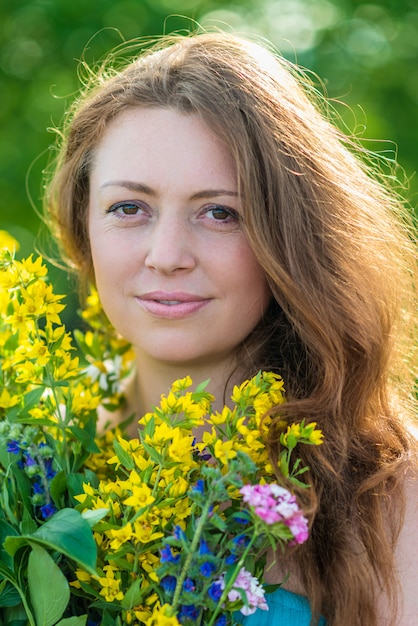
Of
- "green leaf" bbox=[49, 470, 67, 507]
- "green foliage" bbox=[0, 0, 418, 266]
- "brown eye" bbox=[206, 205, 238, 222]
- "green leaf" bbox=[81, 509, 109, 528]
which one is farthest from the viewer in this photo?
"green foliage" bbox=[0, 0, 418, 266]

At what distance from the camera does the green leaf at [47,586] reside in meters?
1.38

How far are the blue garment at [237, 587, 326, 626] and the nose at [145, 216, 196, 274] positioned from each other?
0.65 metres

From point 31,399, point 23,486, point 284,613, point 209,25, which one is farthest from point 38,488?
point 209,25

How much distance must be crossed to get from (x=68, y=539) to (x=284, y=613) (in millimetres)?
547

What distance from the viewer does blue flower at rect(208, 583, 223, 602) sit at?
4.20 ft

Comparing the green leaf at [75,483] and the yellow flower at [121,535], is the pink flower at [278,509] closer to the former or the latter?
the yellow flower at [121,535]

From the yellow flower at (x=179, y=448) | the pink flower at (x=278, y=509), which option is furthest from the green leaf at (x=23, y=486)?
the pink flower at (x=278, y=509)

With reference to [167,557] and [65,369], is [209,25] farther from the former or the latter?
[167,557]

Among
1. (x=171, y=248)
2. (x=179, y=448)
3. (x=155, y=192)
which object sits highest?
(x=155, y=192)

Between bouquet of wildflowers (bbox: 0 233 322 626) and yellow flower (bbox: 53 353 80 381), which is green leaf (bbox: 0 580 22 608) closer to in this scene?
bouquet of wildflowers (bbox: 0 233 322 626)

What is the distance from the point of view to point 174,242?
69.3 inches

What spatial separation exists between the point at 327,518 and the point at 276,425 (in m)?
0.23

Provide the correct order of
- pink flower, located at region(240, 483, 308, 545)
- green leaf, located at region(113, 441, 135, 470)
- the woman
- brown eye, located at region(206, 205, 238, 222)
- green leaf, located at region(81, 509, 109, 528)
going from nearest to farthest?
pink flower, located at region(240, 483, 308, 545), green leaf, located at region(81, 509, 109, 528), green leaf, located at region(113, 441, 135, 470), the woman, brown eye, located at region(206, 205, 238, 222)

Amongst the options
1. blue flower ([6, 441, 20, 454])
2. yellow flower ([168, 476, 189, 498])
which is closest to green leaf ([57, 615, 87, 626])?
yellow flower ([168, 476, 189, 498])
